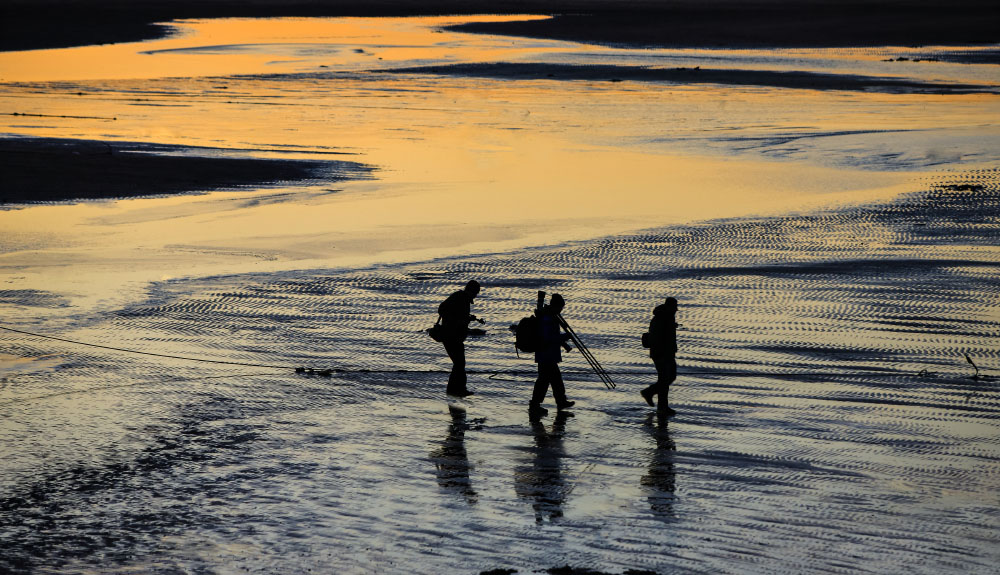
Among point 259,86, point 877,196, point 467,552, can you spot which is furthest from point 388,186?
point 259,86

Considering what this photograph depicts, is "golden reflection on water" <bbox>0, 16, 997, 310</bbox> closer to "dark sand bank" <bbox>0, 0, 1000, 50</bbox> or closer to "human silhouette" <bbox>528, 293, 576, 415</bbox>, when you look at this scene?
"human silhouette" <bbox>528, 293, 576, 415</bbox>

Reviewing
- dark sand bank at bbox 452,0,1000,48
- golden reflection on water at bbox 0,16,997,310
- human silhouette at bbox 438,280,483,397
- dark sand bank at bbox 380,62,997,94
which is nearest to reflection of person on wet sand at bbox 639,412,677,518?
human silhouette at bbox 438,280,483,397

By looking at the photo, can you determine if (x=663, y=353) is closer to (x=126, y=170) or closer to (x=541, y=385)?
(x=541, y=385)

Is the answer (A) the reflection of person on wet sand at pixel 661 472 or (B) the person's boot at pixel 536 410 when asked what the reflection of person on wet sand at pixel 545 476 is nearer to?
(B) the person's boot at pixel 536 410

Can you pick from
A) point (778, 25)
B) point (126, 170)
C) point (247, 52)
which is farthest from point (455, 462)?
point (778, 25)

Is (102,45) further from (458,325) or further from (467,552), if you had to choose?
(467,552)

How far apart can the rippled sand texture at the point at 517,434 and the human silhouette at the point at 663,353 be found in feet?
1.05

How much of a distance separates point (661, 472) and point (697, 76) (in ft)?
138

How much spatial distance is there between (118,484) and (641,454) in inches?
180

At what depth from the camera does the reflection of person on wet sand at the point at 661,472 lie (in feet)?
34.8

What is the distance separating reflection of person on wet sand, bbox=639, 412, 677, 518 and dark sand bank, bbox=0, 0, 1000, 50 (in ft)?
190

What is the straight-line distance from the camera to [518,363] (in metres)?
15.7

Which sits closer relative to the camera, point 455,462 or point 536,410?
point 455,462

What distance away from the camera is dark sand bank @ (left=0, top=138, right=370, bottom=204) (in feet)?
92.5
